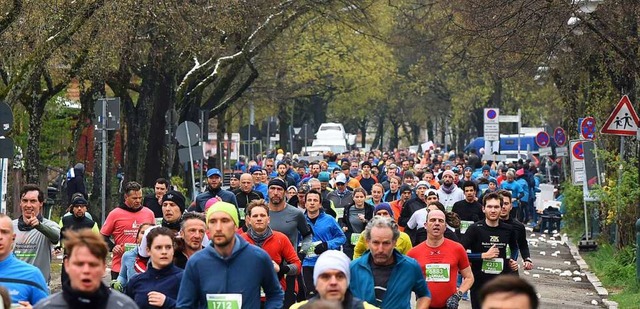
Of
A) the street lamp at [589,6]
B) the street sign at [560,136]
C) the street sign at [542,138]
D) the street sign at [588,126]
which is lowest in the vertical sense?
the street sign at [588,126]

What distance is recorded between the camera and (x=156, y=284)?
32.9ft

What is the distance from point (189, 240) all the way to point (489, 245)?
4.27 meters

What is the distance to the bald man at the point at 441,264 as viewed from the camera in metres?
12.2

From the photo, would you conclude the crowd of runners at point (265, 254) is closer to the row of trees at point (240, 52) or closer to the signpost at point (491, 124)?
the row of trees at point (240, 52)

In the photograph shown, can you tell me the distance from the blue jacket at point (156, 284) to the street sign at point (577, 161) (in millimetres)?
18704

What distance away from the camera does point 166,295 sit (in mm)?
9992

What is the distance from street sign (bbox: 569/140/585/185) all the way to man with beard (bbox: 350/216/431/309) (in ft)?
59.7

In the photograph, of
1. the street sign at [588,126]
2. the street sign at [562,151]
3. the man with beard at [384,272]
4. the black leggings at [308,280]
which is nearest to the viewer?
the man with beard at [384,272]

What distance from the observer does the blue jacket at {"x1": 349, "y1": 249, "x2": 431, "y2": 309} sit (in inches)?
392

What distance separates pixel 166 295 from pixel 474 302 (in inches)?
184

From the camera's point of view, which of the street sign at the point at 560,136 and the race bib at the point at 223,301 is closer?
the race bib at the point at 223,301

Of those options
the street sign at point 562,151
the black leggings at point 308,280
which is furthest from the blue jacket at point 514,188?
the black leggings at point 308,280

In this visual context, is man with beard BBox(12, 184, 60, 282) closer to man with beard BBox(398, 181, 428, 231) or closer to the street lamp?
man with beard BBox(398, 181, 428, 231)

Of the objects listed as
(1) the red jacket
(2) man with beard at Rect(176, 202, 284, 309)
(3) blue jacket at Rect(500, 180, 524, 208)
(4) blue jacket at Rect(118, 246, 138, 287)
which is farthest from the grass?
(2) man with beard at Rect(176, 202, 284, 309)
